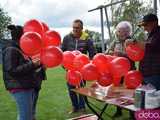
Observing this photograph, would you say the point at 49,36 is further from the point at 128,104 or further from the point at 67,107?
the point at 67,107

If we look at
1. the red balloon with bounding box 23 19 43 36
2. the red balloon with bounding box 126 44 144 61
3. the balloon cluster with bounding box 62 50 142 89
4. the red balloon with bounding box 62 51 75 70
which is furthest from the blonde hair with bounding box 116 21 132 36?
the red balloon with bounding box 23 19 43 36

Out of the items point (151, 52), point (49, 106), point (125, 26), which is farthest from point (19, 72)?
point (49, 106)

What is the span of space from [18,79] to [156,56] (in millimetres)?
1730

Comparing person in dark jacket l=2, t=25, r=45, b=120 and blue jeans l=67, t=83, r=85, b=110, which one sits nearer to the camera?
person in dark jacket l=2, t=25, r=45, b=120

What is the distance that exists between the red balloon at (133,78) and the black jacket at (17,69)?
46.7 inches

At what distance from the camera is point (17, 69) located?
16.5 feet

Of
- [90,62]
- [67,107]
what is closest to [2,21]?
[67,107]

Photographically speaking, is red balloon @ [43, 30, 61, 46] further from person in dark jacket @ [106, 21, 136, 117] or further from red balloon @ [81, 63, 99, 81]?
person in dark jacket @ [106, 21, 136, 117]

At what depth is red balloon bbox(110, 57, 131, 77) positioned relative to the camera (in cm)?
547

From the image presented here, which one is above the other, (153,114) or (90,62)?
(90,62)

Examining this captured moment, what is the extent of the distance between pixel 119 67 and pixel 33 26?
1188 mm

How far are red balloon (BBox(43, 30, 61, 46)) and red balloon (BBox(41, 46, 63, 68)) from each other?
16cm

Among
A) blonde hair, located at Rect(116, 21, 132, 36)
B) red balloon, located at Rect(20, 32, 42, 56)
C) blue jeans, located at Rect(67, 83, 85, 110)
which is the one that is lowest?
blue jeans, located at Rect(67, 83, 85, 110)

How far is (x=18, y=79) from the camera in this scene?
17.0 feet
